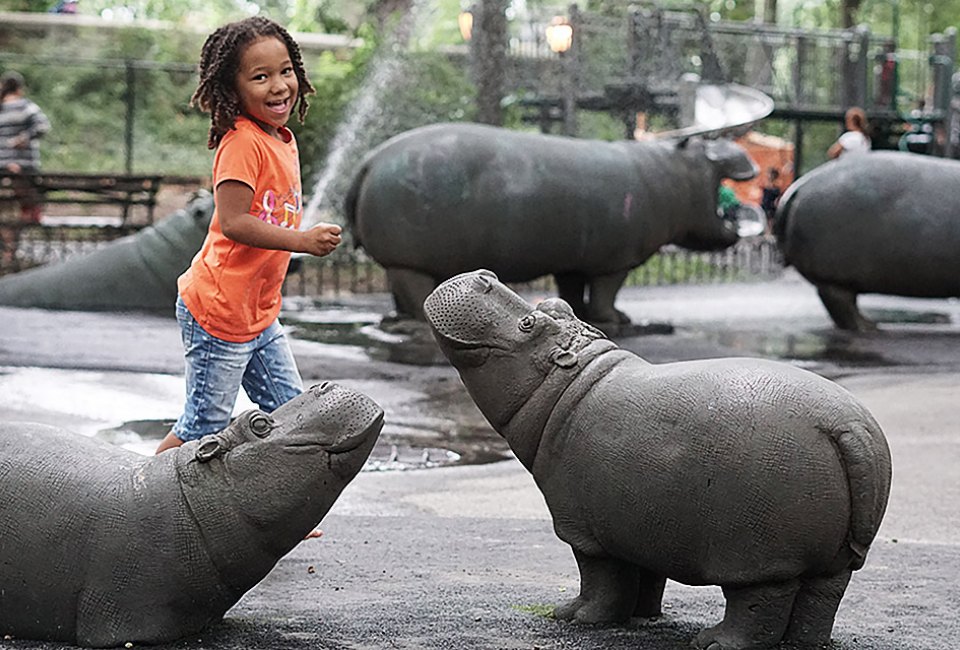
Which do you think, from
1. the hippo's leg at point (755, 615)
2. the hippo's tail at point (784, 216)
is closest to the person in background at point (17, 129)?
the hippo's tail at point (784, 216)

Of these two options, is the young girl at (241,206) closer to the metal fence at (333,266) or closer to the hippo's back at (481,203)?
the hippo's back at (481,203)

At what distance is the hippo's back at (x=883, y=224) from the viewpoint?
10.9m

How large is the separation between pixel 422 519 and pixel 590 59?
1368 cm

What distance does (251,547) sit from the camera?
11.1ft

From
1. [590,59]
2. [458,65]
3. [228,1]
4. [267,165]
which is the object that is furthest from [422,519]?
[228,1]

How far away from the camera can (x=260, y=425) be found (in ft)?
11.3

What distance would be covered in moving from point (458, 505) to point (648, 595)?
198 centimetres

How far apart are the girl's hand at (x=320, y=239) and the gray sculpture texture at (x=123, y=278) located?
713 cm

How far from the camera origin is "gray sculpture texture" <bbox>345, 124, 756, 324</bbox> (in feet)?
31.3

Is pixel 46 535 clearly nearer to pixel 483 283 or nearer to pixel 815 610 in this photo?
pixel 483 283

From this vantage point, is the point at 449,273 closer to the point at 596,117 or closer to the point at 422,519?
the point at 422,519

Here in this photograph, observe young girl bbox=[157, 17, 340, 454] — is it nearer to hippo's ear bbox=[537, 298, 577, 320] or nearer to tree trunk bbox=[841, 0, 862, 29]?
hippo's ear bbox=[537, 298, 577, 320]

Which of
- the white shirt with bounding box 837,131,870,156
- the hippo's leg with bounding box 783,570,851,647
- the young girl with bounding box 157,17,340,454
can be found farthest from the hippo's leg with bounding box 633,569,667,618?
the white shirt with bounding box 837,131,870,156

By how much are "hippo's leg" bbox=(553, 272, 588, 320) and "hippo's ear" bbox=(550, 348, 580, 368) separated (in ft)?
22.9
